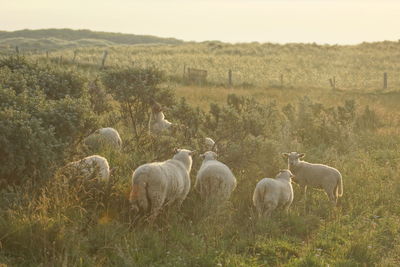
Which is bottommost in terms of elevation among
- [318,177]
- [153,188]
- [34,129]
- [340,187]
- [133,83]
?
[340,187]

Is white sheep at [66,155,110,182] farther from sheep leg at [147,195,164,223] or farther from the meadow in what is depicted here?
sheep leg at [147,195,164,223]

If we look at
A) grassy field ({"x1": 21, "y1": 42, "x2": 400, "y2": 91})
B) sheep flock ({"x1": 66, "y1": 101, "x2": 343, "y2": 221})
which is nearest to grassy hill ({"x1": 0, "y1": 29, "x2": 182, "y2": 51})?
grassy field ({"x1": 21, "y1": 42, "x2": 400, "y2": 91})

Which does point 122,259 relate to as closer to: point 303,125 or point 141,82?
point 141,82

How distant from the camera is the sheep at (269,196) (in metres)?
8.88

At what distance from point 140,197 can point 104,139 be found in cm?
404

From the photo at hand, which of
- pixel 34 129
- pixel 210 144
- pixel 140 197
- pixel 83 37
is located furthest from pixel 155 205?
pixel 83 37

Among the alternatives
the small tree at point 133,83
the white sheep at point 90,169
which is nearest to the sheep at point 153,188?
the white sheep at point 90,169

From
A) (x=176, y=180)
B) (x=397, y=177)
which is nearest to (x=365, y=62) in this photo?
(x=397, y=177)

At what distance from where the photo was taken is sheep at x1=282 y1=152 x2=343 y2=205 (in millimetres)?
10328

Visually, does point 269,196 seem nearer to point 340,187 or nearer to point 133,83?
point 340,187

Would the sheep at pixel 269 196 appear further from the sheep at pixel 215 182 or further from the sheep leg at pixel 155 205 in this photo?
the sheep leg at pixel 155 205

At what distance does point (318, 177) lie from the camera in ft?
34.6

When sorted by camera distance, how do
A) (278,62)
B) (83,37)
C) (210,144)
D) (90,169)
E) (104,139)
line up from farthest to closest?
(83,37) → (278,62) → (210,144) → (104,139) → (90,169)

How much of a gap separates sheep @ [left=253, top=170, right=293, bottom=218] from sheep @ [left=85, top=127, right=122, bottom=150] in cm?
378
